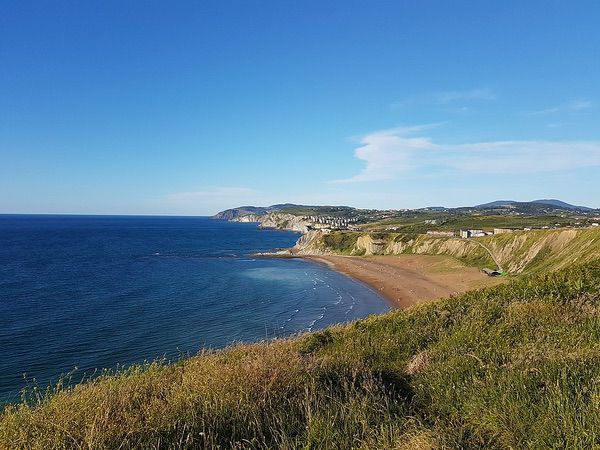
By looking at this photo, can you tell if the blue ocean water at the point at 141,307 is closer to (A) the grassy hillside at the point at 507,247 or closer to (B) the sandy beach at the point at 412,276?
(B) the sandy beach at the point at 412,276

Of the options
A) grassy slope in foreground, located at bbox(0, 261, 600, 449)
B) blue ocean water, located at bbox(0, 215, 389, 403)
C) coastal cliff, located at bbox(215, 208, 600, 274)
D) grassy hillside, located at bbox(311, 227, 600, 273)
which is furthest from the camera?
coastal cliff, located at bbox(215, 208, 600, 274)

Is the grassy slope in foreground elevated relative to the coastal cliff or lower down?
elevated

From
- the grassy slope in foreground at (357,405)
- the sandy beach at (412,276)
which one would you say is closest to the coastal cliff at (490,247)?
the sandy beach at (412,276)

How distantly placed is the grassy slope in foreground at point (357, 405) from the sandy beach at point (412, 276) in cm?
4377

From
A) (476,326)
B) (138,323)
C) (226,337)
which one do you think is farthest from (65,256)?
(476,326)

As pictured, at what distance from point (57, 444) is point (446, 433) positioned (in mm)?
4473

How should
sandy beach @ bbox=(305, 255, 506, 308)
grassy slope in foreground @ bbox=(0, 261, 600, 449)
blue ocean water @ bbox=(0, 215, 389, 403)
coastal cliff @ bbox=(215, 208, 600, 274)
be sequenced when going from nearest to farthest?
grassy slope in foreground @ bbox=(0, 261, 600, 449) → blue ocean water @ bbox=(0, 215, 389, 403) → coastal cliff @ bbox=(215, 208, 600, 274) → sandy beach @ bbox=(305, 255, 506, 308)

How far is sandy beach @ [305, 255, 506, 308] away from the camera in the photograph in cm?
5903

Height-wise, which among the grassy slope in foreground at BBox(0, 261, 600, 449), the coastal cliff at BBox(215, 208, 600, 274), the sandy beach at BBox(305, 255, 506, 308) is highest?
the grassy slope in foreground at BBox(0, 261, 600, 449)

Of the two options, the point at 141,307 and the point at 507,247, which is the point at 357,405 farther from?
the point at 507,247

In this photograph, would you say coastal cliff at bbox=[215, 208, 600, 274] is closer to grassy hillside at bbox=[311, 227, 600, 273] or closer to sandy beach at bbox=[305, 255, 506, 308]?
grassy hillside at bbox=[311, 227, 600, 273]

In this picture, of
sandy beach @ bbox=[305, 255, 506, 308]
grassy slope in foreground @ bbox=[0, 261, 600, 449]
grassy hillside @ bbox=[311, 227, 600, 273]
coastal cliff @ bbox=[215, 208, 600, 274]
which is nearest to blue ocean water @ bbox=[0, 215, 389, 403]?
sandy beach @ bbox=[305, 255, 506, 308]

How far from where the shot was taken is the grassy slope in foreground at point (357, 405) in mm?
4730

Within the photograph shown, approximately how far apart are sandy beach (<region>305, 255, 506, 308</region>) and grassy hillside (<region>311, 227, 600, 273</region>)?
198 inches
